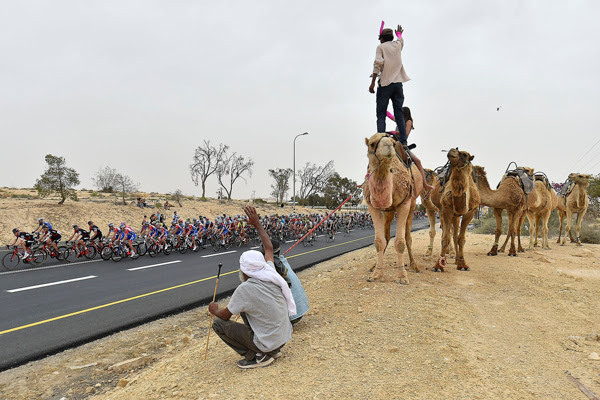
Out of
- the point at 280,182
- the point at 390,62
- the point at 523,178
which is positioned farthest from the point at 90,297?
the point at 280,182

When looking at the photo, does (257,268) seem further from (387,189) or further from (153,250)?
(153,250)

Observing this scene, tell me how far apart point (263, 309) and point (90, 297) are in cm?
687

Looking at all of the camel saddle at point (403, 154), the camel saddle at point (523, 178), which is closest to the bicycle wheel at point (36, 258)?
the camel saddle at point (403, 154)

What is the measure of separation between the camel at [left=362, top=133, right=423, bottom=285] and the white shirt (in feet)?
4.38

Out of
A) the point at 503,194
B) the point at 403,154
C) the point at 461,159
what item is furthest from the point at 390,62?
the point at 503,194

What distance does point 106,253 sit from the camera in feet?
46.7

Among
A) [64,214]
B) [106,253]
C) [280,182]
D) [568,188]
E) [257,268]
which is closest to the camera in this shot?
[257,268]

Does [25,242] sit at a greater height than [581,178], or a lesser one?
lesser

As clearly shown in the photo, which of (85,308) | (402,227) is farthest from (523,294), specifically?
(85,308)

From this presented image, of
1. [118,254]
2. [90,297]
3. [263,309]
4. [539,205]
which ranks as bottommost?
[90,297]

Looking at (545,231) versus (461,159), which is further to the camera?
(545,231)

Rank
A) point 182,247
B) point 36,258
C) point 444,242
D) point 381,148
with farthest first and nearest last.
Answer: point 182,247 → point 36,258 → point 444,242 → point 381,148

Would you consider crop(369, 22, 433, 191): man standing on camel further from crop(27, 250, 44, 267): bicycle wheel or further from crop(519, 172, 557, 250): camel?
crop(27, 250, 44, 267): bicycle wheel

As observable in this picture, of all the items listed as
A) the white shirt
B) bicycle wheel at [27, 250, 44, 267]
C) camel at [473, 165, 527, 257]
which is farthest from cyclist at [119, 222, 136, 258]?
camel at [473, 165, 527, 257]
